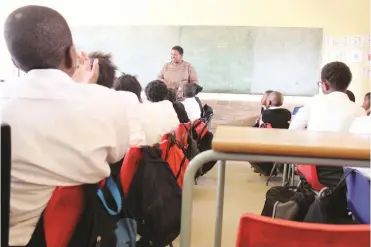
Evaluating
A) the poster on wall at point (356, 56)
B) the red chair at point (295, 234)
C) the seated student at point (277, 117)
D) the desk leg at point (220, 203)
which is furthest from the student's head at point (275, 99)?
the red chair at point (295, 234)

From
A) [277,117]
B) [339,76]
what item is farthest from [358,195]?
[277,117]

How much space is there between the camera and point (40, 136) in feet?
3.56

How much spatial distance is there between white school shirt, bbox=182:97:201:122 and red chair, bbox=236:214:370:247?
3.58m

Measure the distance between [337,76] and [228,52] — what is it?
10.6 ft

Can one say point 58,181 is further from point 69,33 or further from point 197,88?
point 197,88

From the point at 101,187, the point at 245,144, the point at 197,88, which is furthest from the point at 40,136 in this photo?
the point at 197,88

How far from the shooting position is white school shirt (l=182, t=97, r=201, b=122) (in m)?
4.43

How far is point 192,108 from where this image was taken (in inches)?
177

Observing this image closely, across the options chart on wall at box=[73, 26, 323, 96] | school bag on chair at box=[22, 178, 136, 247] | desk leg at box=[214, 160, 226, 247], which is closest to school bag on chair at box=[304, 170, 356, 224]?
desk leg at box=[214, 160, 226, 247]

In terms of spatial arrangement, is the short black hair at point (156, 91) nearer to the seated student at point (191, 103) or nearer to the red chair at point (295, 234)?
Answer: the seated student at point (191, 103)

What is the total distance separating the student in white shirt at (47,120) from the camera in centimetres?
108

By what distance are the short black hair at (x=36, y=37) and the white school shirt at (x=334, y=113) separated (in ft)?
6.34

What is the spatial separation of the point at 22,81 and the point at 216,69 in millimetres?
4995

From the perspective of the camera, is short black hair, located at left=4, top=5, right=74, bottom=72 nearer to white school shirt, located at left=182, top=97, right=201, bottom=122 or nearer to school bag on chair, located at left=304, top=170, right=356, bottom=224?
school bag on chair, located at left=304, top=170, right=356, bottom=224
